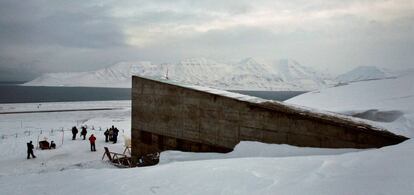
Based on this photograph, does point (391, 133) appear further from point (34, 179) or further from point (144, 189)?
point (34, 179)

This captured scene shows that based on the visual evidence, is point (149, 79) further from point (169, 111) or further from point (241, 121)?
point (241, 121)

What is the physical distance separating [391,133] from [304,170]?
14.1ft

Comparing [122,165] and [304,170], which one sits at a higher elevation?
[304,170]

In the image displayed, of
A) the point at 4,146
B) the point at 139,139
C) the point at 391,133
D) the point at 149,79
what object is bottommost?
the point at 4,146

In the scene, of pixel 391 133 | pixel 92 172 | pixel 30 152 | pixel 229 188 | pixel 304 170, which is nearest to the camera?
pixel 229 188

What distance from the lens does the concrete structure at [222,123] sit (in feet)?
28.3

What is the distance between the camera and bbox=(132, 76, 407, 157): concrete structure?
862 cm

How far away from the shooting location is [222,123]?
34.4 feet

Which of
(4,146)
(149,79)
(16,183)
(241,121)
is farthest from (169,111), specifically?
(4,146)

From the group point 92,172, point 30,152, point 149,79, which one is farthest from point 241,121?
point 30,152

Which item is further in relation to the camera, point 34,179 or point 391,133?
point 391,133

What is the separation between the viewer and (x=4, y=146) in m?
17.6

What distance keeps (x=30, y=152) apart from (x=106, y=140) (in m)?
5.08

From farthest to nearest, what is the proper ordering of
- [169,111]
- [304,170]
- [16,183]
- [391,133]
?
1. [169,111]
2. [391,133]
3. [16,183]
4. [304,170]
